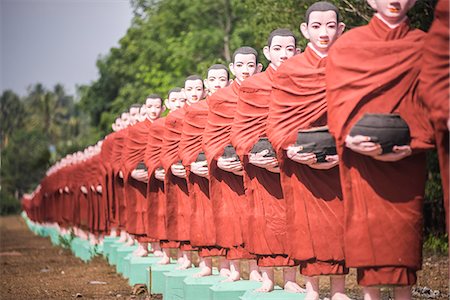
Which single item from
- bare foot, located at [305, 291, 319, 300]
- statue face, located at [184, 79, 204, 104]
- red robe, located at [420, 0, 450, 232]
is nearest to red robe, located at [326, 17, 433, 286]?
red robe, located at [420, 0, 450, 232]

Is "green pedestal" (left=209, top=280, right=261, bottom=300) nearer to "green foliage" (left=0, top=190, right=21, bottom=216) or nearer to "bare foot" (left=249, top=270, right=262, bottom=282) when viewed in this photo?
"bare foot" (left=249, top=270, right=262, bottom=282)

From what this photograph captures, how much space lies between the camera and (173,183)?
12992 millimetres

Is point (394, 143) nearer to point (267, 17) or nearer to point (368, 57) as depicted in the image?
point (368, 57)

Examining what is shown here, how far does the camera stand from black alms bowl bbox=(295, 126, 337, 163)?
762 centimetres

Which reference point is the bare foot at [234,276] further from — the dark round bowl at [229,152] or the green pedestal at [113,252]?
the green pedestal at [113,252]

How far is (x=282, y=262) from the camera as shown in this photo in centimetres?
932

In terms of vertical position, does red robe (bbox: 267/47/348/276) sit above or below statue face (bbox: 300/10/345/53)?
below

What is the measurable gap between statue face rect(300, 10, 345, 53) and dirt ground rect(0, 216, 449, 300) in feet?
11.1

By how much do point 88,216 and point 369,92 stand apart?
17072 mm

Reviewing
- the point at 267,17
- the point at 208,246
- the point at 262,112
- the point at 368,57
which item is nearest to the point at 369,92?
the point at 368,57

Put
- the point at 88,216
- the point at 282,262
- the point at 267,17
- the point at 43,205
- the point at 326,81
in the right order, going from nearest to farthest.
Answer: the point at 326,81
the point at 282,262
the point at 267,17
the point at 88,216
the point at 43,205

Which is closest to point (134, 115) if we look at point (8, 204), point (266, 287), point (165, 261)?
point (165, 261)

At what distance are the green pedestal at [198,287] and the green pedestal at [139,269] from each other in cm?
338

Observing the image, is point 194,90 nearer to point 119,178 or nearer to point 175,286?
point 175,286
